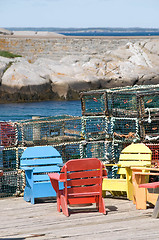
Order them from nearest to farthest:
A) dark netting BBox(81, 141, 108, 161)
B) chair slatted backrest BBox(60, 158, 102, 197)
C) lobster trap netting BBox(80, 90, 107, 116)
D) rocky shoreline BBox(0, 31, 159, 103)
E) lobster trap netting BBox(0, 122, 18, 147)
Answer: chair slatted backrest BBox(60, 158, 102, 197) < lobster trap netting BBox(0, 122, 18, 147) < dark netting BBox(81, 141, 108, 161) < lobster trap netting BBox(80, 90, 107, 116) < rocky shoreline BBox(0, 31, 159, 103)

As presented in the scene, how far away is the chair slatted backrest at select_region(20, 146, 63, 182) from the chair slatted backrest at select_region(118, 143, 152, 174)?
3.08 feet

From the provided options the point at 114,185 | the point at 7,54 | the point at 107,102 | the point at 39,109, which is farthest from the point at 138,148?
the point at 7,54

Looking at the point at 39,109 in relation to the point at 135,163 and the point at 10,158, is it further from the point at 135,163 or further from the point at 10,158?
the point at 135,163

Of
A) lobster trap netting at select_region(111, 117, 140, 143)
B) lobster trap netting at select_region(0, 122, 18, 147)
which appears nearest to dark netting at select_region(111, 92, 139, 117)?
lobster trap netting at select_region(111, 117, 140, 143)

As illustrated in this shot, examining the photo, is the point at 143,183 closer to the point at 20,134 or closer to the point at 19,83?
the point at 20,134

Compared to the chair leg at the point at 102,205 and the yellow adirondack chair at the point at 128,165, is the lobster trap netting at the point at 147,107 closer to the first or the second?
the yellow adirondack chair at the point at 128,165

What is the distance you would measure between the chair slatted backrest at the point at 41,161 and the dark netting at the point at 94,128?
3.63ft

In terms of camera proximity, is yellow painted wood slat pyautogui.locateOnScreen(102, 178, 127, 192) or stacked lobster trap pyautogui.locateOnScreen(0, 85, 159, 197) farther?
stacked lobster trap pyautogui.locateOnScreen(0, 85, 159, 197)

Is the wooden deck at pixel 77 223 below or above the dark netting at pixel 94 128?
below

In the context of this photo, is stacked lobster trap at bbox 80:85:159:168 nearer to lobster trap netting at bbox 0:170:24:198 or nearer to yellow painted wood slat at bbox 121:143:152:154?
yellow painted wood slat at bbox 121:143:152:154

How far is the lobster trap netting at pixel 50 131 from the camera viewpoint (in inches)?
332

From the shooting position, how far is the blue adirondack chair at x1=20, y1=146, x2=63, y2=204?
7223 millimetres

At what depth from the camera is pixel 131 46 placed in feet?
146

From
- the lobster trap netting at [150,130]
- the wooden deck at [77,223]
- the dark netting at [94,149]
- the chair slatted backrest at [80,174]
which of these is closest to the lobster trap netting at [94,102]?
the dark netting at [94,149]
